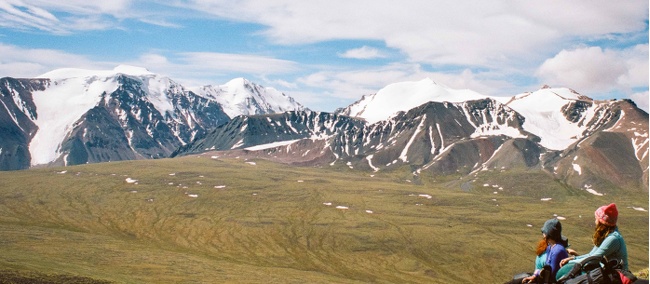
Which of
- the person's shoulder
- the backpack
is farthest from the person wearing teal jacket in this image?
the person's shoulder

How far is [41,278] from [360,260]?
118676 millimetres

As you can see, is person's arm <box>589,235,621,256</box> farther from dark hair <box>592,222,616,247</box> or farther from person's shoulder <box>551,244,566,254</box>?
person's shoulder <box>551,244,566,254</box>

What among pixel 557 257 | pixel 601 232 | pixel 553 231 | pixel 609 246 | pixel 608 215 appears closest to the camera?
pixel 609 246

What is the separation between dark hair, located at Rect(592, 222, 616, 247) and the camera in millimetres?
17219

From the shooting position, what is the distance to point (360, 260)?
190 metres

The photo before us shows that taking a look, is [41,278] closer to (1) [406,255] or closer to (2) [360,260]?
(2) [360,260]

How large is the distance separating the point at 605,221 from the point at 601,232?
0.41 metres

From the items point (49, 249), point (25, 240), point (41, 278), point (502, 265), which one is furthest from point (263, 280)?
point (502, 265)

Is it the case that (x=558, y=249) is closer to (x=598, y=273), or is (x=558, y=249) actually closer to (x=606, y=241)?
(x=606, y=241)

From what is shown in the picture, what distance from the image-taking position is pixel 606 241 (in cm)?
1655

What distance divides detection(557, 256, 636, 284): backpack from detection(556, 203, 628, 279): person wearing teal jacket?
38 centimetres

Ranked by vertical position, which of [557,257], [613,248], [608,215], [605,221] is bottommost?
[557,257]

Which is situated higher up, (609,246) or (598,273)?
(609,246)

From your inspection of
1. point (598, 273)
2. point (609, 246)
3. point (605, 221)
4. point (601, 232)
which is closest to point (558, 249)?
point (601, 232)
